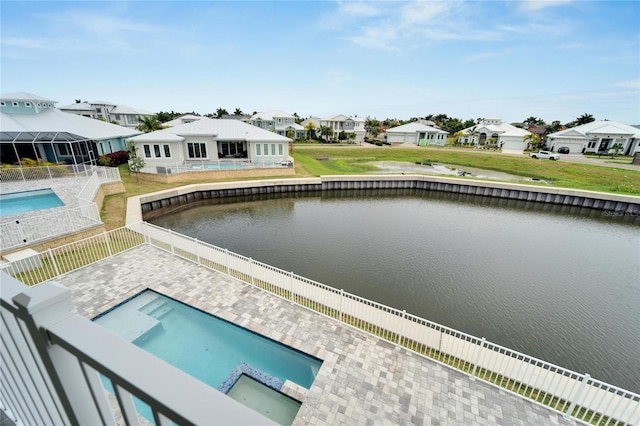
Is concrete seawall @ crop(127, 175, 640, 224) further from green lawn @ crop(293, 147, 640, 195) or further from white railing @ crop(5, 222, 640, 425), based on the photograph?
white railing @ crop(5, 222, 640, 425)

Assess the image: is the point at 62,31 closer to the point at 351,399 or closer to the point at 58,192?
the point at 58,192

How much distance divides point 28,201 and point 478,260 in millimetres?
22833

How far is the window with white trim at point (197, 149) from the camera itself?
2649 cm

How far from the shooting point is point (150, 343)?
7141 millimetres

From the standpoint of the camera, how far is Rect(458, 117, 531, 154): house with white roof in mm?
51678

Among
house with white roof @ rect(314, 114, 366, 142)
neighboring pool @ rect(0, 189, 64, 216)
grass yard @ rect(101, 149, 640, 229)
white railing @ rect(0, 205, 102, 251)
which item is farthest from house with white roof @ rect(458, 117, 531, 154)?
neighboring pool @ rect(0, 189, 64, 216)

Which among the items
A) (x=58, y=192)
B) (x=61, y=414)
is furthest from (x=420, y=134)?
(x=61, y=414)

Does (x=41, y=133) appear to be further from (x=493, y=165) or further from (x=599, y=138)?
(x=599, y=138)

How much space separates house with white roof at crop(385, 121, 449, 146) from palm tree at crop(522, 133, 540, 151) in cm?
1383

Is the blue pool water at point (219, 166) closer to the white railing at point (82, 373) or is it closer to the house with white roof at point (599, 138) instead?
the white railing at point (82, 373)

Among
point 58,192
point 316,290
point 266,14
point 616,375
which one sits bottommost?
point 616,375

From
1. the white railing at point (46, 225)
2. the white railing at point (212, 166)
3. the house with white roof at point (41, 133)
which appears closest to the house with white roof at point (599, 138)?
the white railing at point (212, 166)

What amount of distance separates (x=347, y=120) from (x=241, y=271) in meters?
51.6

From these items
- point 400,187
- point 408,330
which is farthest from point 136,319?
point 400,187
